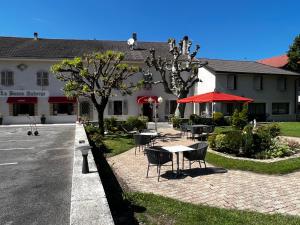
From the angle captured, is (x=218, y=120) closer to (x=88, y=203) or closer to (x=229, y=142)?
(x=229, y=142)

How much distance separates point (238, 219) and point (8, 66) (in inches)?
1205

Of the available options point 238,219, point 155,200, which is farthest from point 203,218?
point 155,200

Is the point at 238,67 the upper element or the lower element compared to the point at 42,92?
upper

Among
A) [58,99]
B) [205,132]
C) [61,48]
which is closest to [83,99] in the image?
[58,99]

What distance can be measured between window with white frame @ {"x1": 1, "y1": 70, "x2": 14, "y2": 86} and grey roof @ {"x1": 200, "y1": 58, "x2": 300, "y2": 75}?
19.7m

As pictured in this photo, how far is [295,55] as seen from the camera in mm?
38562

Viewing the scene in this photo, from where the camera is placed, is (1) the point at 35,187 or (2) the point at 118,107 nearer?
(1) the point at 35,187

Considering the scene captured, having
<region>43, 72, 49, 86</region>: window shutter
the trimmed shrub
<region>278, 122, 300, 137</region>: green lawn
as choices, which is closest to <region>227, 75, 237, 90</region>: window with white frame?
<region>278, 122, 300, 137</region>: green lawn

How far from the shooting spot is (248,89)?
32.5 meters

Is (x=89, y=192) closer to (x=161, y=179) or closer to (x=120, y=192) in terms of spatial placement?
(x=120, y=192)

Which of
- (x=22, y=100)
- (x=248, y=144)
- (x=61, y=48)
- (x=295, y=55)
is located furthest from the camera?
(x=295, y=55)

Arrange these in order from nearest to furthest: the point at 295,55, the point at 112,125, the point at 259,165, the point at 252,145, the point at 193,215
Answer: the point at 193,215, the point at 259,165, the point at 252,145, the point at 112,125, the point at 295,55

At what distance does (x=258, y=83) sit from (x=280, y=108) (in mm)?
4336

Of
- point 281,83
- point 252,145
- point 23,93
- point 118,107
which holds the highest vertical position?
point 281,83
